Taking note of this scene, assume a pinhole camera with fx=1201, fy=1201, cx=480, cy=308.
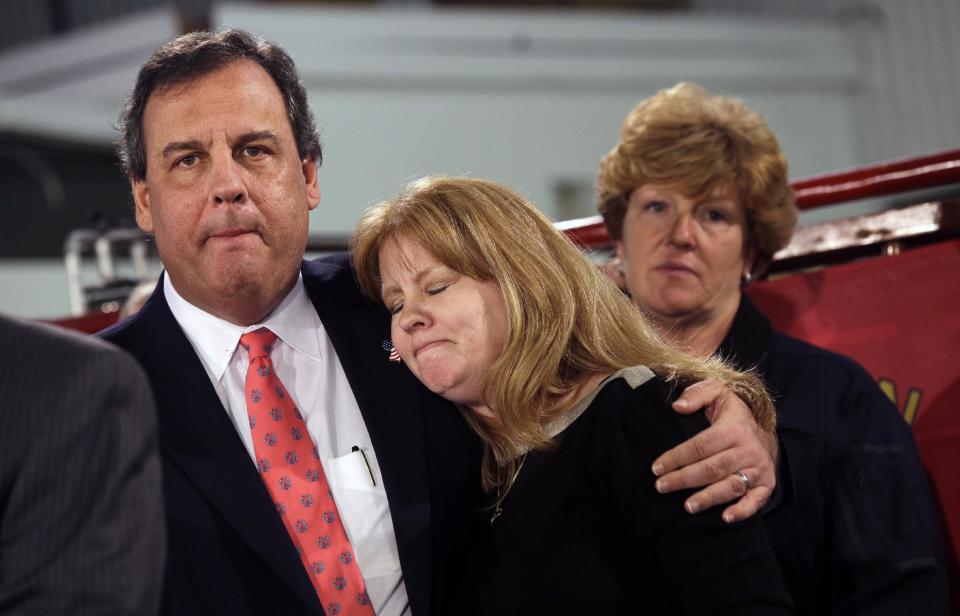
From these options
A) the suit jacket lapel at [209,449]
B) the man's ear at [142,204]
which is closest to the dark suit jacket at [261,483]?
the suit jacket lapel at [209,449]

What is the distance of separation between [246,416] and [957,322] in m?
1.18

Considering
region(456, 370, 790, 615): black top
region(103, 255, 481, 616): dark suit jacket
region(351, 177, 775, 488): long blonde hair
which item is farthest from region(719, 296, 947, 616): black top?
region(103, 255, 481, 616): dark suit jacket

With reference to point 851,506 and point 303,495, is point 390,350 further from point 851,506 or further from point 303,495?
point 851,506

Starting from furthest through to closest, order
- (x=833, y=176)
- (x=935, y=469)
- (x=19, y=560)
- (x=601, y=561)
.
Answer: (x=833, y=176) → (x=935, y=469) → (x=601, y=561) → (x=19, y=560)

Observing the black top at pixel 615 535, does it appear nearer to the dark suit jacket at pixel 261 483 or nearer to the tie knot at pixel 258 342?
the dark suit jacket at pixel 261 483

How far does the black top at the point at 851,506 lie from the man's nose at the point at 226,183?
800 mm

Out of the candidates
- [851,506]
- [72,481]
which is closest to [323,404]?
[72,481]

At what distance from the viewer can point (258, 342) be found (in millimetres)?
1582

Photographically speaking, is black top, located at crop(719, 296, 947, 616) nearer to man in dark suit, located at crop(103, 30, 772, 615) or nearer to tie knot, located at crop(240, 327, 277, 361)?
man in dark suit, located at crop(103, 30, 772, 615)

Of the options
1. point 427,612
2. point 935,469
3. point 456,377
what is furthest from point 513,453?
point 935,469

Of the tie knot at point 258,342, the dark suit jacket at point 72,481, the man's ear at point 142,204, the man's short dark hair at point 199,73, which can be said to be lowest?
the tie knot at point 258,342

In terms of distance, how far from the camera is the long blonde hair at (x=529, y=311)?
4.77 ft

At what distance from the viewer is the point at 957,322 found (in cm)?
198

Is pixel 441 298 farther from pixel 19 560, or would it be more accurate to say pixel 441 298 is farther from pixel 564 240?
pixel 19 560
